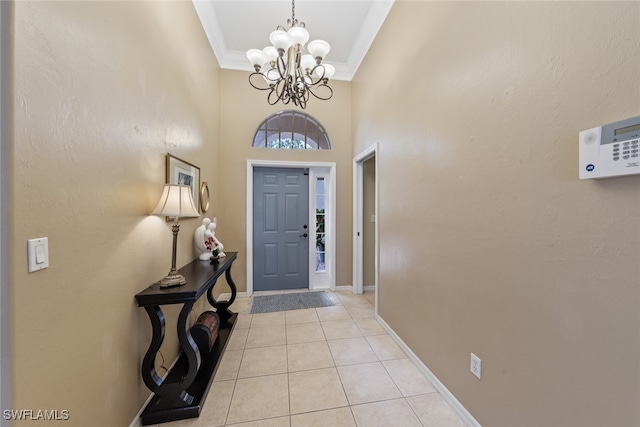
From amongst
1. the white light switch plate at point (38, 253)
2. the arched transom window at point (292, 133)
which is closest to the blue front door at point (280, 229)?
the arched transom window at point (292, 133)

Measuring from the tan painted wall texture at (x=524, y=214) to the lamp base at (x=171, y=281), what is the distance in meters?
1.77

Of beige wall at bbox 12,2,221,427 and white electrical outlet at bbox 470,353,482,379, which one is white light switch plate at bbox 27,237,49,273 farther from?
white electrical outlet at bbox 470,353,482,379

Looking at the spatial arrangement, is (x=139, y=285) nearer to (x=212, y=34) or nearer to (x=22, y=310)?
(x=22, y=310)

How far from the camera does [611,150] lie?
2.62 feet

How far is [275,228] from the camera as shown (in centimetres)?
384

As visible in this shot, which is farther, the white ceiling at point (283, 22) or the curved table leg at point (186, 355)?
the white ceiling at point (283, 22)

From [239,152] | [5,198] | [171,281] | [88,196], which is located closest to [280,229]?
[239,152]

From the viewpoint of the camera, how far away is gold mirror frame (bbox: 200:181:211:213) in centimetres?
268

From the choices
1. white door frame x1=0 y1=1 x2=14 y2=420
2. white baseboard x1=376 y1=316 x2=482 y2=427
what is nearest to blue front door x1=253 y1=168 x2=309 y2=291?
white baseboard x1=376 y1=316 x2=482 y2=427

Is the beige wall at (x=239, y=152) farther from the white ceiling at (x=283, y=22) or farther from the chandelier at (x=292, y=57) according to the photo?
the chandelier at (x=292, y=57)

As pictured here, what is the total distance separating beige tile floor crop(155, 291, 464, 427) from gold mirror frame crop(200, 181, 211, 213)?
1384 mm

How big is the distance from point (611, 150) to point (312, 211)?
10.9 ft

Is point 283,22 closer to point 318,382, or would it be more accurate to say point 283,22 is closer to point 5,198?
point 5,198

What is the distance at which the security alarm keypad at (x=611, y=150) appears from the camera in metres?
0.74
